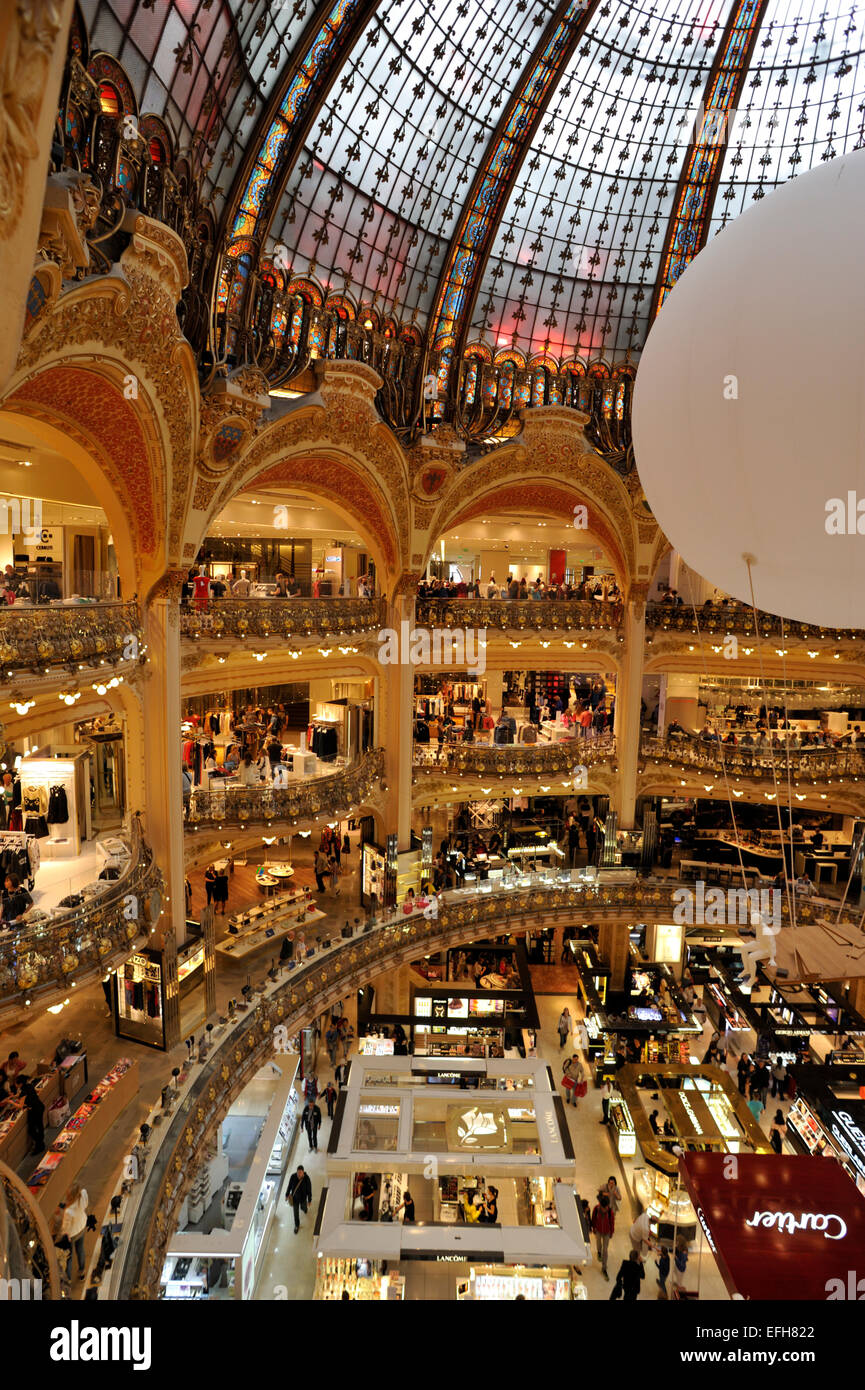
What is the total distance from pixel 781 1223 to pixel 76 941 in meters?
11.2

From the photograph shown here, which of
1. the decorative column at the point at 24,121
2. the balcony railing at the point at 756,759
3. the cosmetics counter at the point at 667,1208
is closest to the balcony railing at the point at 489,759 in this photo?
the balcony railing at the point at 756,759

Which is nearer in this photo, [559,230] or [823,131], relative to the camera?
→ [823,131]

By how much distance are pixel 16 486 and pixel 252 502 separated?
27.8 ft

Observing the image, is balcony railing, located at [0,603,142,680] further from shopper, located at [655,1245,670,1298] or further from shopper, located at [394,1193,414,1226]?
shopper, located at [655,1245,670,1298]

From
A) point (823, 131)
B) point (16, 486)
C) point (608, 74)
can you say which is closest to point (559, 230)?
point (608, 74)

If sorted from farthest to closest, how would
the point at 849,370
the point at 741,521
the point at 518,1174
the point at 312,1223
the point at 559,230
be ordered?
the point at 559,230
the point at 312,1223
the point at 518,1174
the point at 741,521
the point at 849,370

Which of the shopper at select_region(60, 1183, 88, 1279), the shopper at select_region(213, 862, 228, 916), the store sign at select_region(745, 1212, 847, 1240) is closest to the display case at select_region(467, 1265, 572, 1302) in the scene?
the store sign at select_region(745, 1212, 847, 1240)

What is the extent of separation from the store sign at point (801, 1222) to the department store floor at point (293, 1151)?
182 inches

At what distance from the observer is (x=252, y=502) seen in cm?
2525

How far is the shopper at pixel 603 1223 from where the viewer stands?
16.8 metres

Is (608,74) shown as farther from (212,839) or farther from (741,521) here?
(212,839)

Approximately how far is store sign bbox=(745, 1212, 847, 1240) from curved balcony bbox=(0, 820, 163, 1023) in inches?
410

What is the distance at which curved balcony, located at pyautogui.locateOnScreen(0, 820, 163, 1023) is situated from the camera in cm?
1134
